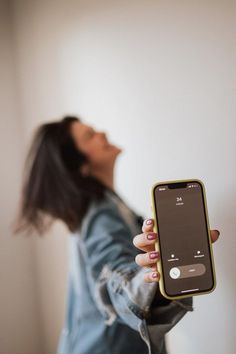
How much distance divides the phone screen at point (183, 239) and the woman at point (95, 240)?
0.08ft

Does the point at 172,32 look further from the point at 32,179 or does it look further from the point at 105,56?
the point at 32,179

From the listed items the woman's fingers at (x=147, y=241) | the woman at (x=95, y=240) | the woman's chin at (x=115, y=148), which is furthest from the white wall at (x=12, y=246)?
the woman's fingers at (x=147, y=241)

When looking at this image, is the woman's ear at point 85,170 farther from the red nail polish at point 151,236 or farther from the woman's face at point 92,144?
the red nail polish at point 151,236

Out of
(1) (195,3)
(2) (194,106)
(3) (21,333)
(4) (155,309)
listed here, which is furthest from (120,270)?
(3) (21,333)

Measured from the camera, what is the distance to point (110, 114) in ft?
2.48

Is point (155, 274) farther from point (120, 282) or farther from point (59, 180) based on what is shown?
point (59, 180)

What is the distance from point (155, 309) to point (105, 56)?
0.47m

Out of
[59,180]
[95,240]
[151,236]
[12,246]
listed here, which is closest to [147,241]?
[151,236]

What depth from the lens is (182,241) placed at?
0.45 metres

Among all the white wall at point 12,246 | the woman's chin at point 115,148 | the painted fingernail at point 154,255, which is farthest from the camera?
the white wall at point 12,246

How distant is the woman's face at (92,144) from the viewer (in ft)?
2.59

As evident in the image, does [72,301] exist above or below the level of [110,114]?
below

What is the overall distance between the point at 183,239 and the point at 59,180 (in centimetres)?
41

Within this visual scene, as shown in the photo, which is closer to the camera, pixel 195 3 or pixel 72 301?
pixel 195 3
